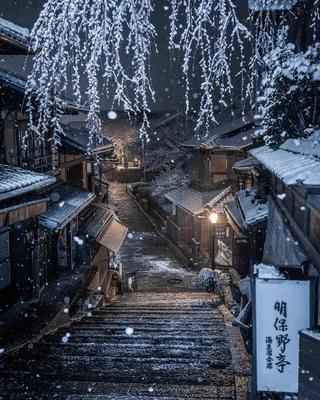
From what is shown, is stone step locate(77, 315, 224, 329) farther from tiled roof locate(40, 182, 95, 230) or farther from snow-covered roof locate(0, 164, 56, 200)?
snow-covered roof locate(0, 164, 56, 200)

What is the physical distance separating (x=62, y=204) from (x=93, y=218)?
18.7 feet

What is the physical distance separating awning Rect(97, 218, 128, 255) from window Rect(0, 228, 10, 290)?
657 centimetres

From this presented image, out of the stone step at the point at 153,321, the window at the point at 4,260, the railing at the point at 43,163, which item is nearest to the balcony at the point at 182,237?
the railing at the point at 43,163

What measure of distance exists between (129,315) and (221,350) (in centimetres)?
514

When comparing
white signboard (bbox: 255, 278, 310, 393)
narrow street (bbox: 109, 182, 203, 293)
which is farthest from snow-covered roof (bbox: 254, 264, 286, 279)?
narrow street (bbox: 109, 182, 203, 293)

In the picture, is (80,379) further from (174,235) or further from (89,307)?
(174,235)

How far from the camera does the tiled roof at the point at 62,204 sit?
1366 centimetres

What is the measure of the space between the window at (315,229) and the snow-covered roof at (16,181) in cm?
611

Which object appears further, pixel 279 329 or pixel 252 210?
pixel 252 210

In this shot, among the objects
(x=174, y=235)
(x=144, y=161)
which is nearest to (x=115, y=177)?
(x=144, y=161)

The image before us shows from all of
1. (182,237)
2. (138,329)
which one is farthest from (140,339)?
(182,237)

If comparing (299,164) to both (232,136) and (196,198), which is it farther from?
(196,198)

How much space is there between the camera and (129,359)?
9016 millimetres

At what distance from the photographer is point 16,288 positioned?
13.0 meters
